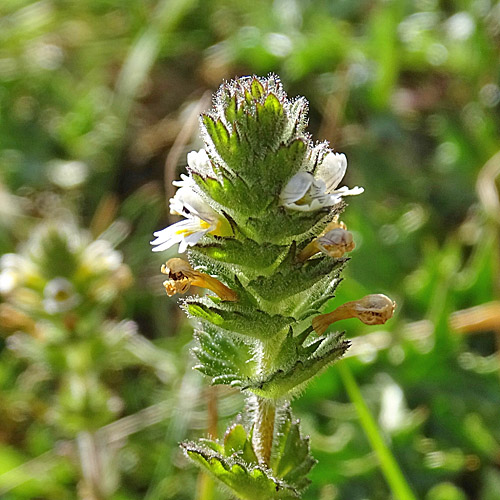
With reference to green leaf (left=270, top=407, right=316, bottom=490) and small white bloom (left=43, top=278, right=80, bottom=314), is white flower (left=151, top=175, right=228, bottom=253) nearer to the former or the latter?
green leaf (left=270, top=407, right=316, bottom=490)

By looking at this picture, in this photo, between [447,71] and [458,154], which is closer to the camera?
[458,154]

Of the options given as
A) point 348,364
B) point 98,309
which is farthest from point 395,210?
point 98,309

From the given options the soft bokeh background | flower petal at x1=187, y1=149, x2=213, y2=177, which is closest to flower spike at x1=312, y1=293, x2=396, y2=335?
flower petal at x1=187, y1=149, x2=213, y2=177

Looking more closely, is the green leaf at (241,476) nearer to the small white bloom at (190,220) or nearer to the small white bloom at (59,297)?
the small white bloom at (190,220)

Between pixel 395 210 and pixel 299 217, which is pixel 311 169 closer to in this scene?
pixel 299 217

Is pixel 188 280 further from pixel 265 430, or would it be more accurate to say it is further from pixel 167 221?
pixel 167 221

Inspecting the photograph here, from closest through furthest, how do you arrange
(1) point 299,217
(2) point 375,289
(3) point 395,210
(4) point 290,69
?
1. (1) point 299,217
2. (2) point 375,289
3. (3) point 395,210
4. (4) point 290,69
